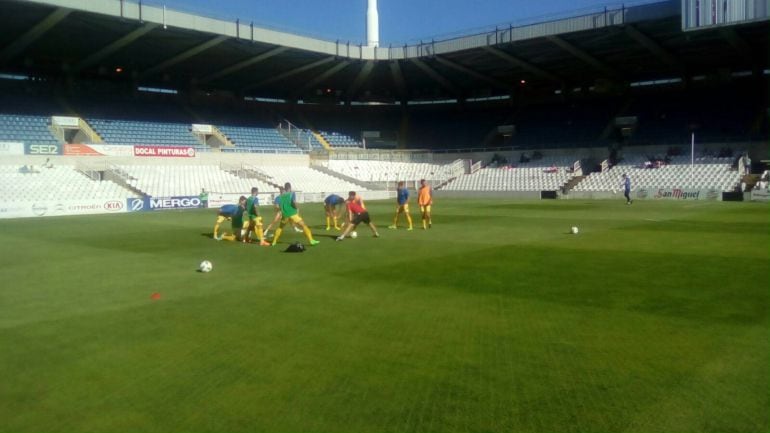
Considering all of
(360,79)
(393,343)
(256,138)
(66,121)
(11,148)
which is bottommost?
(393,343)

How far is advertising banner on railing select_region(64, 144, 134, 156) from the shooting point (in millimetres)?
40812

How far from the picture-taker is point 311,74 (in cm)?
5741

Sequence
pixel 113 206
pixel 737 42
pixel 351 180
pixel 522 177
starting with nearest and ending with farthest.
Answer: pixel 113 206
pixel 737 42
pixel 522 177
pixel 351 180

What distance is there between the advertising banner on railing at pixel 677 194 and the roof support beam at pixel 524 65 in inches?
609

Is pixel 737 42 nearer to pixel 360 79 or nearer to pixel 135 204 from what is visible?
pixel 360 79

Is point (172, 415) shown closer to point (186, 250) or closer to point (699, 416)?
point (699, 416)

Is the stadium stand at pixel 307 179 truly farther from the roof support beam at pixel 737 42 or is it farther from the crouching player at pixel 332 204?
the roof support beam at pixel 737 42

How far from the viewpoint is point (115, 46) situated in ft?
142

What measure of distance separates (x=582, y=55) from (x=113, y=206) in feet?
121

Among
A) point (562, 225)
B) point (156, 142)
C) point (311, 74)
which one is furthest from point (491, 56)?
point (562, 225)

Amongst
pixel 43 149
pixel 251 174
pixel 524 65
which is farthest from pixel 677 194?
pixel 43 149

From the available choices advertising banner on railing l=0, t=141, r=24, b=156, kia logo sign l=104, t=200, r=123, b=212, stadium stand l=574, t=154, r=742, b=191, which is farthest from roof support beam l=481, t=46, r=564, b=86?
advertising banner on railing l=0, t=141, r=24, b=156

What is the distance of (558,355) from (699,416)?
5.43ft

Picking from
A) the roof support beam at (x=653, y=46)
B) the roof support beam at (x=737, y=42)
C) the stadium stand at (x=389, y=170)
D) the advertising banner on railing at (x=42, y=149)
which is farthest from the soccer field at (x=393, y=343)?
the stadium stand at (x=389, y=170)
